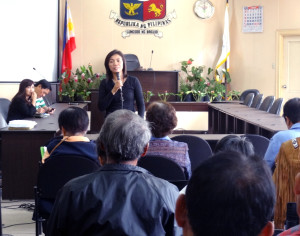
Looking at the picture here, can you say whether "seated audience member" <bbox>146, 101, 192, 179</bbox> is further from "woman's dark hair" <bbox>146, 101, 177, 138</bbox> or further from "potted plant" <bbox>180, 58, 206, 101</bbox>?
"potted plant" <bbox>180, 58, 206, 101</bbox>

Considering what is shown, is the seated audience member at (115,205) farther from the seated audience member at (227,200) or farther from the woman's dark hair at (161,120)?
the woman's dark hair at (161,120)

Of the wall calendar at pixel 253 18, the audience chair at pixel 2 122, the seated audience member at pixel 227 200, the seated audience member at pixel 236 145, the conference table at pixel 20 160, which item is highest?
the wall calendar at pixel 253 18

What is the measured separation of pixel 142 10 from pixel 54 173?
32.1 ft

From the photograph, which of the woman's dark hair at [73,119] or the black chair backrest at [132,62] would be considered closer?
the woman's dark hair at [73,119]

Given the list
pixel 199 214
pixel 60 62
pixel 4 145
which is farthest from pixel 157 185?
pixel 60 62

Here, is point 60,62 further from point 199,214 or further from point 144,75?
point 199,214

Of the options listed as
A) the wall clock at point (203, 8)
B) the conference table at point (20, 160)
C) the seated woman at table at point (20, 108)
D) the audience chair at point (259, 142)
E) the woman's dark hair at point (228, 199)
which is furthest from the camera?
the wall clock at point (203, 8)

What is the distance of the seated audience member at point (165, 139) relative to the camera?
3.37m

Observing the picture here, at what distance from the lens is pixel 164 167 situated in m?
3.22

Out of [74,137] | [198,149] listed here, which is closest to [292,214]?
[74,137]

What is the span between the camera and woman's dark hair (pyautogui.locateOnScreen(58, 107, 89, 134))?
3.64 meters

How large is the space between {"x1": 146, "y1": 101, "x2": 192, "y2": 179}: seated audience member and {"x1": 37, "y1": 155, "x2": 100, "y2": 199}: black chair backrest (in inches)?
15.5

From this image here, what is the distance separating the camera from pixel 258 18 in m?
12.5

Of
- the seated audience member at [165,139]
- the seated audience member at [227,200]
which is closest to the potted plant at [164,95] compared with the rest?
the seated audience member at [165,139]
